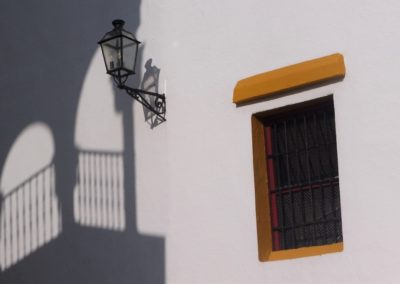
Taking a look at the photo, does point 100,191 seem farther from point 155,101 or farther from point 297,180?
point 297,180

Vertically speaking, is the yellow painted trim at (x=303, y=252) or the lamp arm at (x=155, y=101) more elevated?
the lamp arm at (x=155, y=101)

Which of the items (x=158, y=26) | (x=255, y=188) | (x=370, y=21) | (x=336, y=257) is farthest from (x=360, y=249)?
(x=158, y=26)

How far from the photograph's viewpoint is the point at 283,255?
7.66m

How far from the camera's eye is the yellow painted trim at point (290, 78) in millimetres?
7406

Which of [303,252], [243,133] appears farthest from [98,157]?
[303,252]

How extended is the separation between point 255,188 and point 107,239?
1931mm

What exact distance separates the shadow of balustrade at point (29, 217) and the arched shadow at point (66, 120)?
0.20ft

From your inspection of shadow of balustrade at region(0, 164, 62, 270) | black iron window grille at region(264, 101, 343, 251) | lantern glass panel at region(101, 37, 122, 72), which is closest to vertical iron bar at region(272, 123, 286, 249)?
black iron window grille at region(264, 101, 343, 251)

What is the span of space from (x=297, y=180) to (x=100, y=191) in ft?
7.64

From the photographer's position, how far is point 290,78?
7.66 m

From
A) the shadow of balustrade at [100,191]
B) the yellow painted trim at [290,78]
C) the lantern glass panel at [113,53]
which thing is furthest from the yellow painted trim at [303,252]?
the lantern glass panel at [113,53]

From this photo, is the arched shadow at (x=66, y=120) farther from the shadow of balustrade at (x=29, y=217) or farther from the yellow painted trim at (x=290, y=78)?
the yellow painted trim at (x=290, y=78)

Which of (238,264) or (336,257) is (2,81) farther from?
(336,257)

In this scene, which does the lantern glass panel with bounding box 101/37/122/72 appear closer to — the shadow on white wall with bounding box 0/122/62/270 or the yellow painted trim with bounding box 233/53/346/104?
the yellow painted trim with bounding box 233/53/346/104
